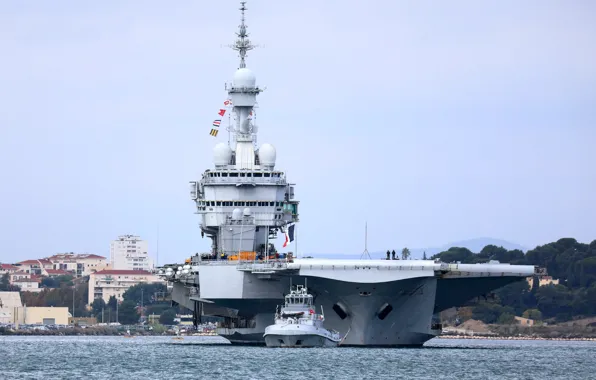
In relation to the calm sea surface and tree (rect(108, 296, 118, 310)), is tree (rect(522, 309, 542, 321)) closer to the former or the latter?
tree (rect(108, 296, 118, 310))

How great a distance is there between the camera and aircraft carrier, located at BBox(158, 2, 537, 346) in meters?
65.0

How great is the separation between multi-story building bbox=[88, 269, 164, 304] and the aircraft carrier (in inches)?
4103

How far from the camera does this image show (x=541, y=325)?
5074 inches

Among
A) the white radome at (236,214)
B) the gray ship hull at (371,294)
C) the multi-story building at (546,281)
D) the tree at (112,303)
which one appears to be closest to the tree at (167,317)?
the tree at (112,303)

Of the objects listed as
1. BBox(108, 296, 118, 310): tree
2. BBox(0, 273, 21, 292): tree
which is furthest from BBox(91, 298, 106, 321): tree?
BBox(0, 273, 21, 292): tree

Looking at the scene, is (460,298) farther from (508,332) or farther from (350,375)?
(508,332)

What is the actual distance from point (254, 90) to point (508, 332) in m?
55.5

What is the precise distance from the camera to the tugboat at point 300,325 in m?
65.3

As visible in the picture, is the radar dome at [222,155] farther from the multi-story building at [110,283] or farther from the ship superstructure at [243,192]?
the multi-story building at [110,283]

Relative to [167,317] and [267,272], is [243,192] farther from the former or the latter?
[167,317]

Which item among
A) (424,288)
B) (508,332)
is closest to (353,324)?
(424,288)

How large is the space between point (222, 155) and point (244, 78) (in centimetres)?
421

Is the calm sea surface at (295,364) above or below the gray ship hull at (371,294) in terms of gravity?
below

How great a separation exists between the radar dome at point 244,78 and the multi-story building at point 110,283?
343ft
